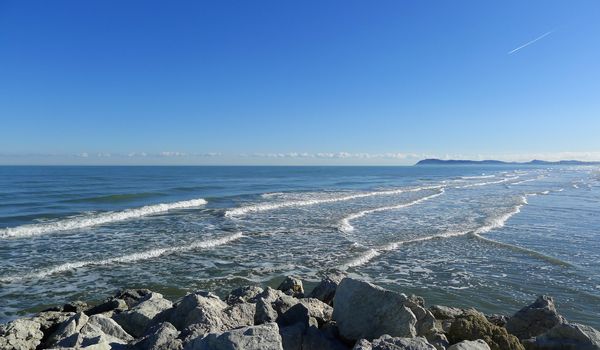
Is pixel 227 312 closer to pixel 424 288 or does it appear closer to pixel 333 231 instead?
pixel 424 288

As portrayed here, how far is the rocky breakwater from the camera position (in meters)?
5.02

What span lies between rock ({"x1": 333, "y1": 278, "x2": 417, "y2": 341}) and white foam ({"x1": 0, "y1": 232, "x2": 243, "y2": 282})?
10.6 metres

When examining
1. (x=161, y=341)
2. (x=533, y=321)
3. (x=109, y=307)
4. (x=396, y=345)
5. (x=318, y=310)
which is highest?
(x=396, y=345)

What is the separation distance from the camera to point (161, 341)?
5.22 meters

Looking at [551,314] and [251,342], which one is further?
[551,314]

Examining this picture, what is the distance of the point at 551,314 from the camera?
725 centimetres

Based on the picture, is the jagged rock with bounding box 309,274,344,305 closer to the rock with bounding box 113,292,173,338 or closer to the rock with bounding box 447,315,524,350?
the rock with bounding box 447,315,524,350

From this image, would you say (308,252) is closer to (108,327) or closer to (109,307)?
(109,307)

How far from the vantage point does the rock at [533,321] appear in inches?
280

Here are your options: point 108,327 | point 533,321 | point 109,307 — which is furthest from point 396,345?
point 109,307

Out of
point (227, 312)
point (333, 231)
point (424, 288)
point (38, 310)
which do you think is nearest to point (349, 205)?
point (333, 231)

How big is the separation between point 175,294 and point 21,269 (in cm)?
584

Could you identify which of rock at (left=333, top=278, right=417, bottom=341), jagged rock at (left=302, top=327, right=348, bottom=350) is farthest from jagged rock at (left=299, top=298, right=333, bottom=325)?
jagged rock at (left=302, top=327, right=348, bottom=350)

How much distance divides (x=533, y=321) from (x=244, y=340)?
528cm
